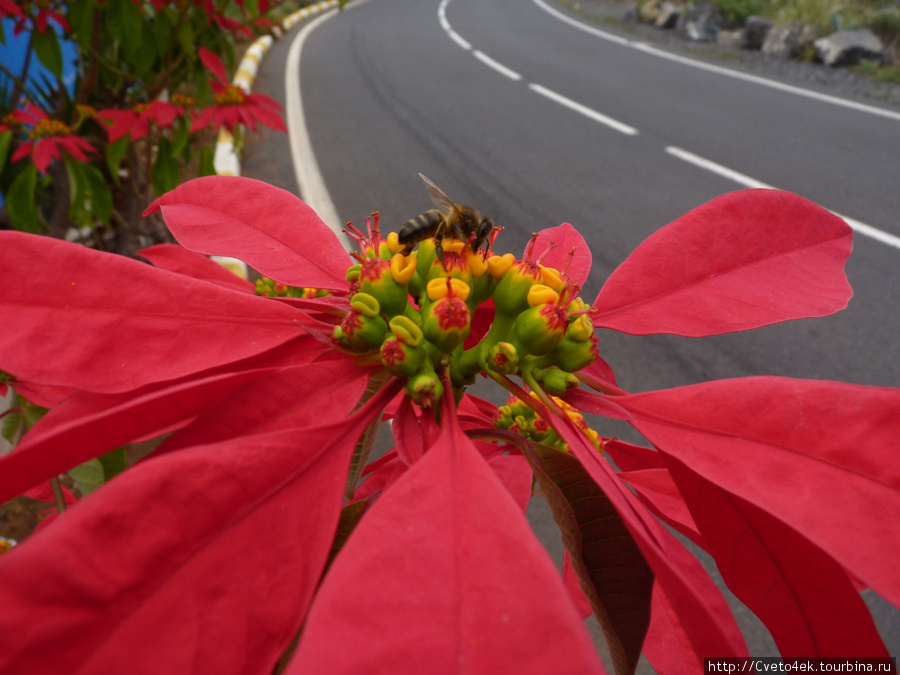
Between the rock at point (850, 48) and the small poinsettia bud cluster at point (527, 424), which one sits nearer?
the small poinsettia bud cluster at point (527, 424)

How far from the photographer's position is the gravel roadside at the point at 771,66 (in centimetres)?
655

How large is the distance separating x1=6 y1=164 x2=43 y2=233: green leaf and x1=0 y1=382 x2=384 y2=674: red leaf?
1.80 meters

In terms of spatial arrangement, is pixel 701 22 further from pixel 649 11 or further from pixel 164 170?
pixel 164 170

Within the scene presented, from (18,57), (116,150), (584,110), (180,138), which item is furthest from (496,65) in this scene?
(116,150)

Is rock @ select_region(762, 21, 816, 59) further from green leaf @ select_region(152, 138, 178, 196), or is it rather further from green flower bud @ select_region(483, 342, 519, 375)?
green flower bud @ select_region(483, 342, 519, 375)

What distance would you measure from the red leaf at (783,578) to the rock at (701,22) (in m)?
10.4

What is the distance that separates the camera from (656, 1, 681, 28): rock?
971 cm

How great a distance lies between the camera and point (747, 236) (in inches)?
21.7

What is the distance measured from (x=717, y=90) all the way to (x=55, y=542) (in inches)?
298

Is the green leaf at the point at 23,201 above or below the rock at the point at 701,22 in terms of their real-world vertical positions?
below

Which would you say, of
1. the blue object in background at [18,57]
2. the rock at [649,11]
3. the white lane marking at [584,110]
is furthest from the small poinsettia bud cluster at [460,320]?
the rock at [649,11]

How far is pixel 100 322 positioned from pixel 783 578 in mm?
485

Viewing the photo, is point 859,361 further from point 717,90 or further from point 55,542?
point 717,90

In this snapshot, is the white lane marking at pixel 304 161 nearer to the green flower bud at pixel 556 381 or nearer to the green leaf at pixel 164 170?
the green leaf at pixel 164 170
